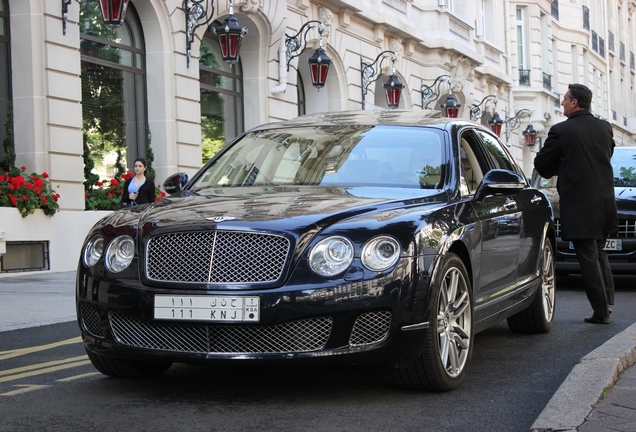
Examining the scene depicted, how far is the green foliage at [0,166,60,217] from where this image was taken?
13.9 metres

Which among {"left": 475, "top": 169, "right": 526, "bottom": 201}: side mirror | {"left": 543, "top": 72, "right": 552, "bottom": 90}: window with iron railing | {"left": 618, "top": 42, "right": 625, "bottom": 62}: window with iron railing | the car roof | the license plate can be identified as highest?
{"left": 618, "top": 42, "right": 625, "bottom": 62}: window with iron railing

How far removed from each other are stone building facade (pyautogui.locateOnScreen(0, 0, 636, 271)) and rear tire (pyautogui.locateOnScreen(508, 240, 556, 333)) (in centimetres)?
806

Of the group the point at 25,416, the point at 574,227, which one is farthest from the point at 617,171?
the point at 25,416

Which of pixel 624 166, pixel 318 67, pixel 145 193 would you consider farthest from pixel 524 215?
pixel 318 67

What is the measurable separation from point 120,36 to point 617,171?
338 inches

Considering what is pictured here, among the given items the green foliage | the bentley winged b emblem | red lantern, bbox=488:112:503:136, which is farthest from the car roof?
red lantern, bbox=488:112:503:136

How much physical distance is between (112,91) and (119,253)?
12.5 metres

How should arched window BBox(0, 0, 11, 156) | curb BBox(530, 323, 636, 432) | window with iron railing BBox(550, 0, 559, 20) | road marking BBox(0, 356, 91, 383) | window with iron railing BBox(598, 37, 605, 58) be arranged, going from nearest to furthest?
curb BBox(530, 323, 636, 432) → road marking BBox(0, 356, 91, 383) → arched window BBox(0, 0, 11, 156) → window with iron railing BBox(550, 0, 559, 20) → window with iron railing BBox(598, 37, 605, 58)

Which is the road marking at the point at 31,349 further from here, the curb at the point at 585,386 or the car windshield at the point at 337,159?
the curb at the point at 585,386

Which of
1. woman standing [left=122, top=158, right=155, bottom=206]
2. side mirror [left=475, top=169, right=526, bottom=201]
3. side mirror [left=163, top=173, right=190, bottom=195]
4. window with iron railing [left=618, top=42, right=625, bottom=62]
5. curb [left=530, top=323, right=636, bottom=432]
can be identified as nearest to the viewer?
curb [left=530, top=323, right=636, bottom=432]

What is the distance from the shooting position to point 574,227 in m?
8.33

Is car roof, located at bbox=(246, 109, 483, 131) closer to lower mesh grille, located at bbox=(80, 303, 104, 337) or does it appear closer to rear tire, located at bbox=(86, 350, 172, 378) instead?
rear tire, located at bbox=(86, 350, 172, 378)

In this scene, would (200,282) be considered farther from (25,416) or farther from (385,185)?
(385,185)

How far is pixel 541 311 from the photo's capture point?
7.74 metres
